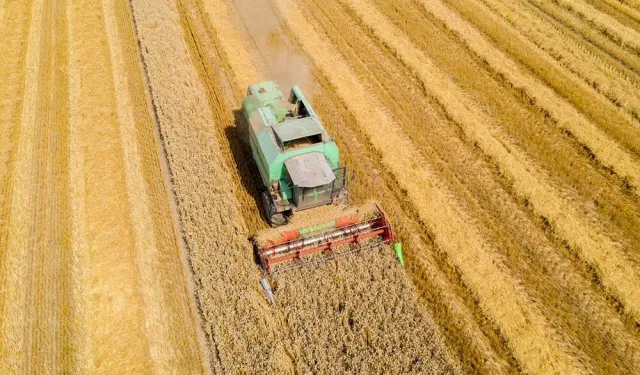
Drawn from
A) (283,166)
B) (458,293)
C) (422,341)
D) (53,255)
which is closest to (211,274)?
(283,166)

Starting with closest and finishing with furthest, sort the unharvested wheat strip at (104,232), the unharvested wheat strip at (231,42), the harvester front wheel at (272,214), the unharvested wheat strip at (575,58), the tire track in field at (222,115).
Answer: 1. the unharvested wheat strip at (104,232)
2. the harvester front wheel at (272,214)
3. the tire track in field at (222,115)
4. the unharvested wheat strip at (575,58)
5. the unharvested wheat strip at (231,42)

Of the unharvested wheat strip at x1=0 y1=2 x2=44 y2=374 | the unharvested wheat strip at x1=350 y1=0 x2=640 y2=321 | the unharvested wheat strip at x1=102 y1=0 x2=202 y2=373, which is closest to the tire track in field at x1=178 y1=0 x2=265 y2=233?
the unharvested wheat strip at x1=102 y1=0 x2=202 y2=373

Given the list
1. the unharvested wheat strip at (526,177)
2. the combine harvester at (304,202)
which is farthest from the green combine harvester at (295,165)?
the unharvested wheat strip at (526,177)

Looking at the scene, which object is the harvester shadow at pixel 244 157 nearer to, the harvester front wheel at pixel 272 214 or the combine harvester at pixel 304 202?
the harvester front wheel at pixel 272 214

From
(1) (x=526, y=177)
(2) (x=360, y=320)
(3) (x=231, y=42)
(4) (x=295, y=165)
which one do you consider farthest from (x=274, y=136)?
(3) (x=231, y=42)

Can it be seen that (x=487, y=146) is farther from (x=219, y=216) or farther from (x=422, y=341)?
(x=219, y=216)

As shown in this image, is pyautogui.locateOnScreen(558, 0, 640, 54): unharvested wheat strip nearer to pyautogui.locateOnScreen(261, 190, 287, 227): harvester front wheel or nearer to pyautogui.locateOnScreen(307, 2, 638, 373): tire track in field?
pyautogui.locateOnScreen(307, 2, 638, 373): tire track in field

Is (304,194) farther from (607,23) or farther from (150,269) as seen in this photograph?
(607,23)
